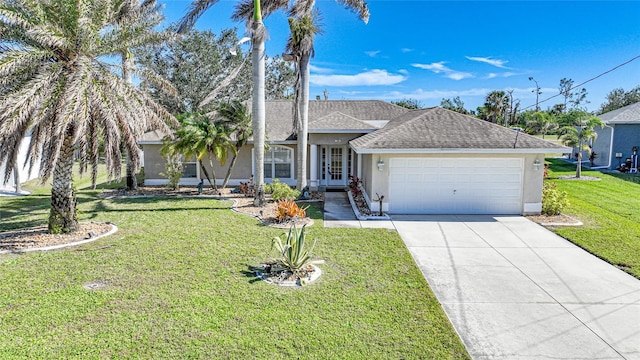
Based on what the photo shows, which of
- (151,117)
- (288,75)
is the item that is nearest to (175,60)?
(288,75)

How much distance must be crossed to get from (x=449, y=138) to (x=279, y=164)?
30.4 feet

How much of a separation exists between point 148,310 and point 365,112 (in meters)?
18.5

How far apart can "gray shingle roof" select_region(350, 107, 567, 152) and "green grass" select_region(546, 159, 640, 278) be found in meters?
2.84

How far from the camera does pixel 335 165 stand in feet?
63.4

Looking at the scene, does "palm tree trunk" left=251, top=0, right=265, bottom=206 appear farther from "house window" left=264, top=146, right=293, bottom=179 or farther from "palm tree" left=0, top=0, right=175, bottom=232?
"house window" left=264, top=146, right=293, bottom=179

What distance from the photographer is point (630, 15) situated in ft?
57.6

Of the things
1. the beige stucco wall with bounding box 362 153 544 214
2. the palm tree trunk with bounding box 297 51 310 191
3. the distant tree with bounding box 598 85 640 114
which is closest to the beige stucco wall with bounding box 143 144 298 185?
Answer: the palm tree trunk with bounding box 297 51 310 191

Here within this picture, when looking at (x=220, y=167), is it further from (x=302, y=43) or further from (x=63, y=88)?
(x=63, y=88)

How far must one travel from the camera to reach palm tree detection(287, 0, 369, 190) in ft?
47.7

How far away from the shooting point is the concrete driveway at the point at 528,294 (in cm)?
522

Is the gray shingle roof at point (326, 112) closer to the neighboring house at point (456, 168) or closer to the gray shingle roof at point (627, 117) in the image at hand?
the neighboring house at point (456, 168)

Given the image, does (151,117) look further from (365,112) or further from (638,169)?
(638,169)

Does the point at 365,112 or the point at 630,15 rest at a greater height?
the point at 630,15

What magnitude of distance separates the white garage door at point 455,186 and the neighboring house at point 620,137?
53.9 feet
